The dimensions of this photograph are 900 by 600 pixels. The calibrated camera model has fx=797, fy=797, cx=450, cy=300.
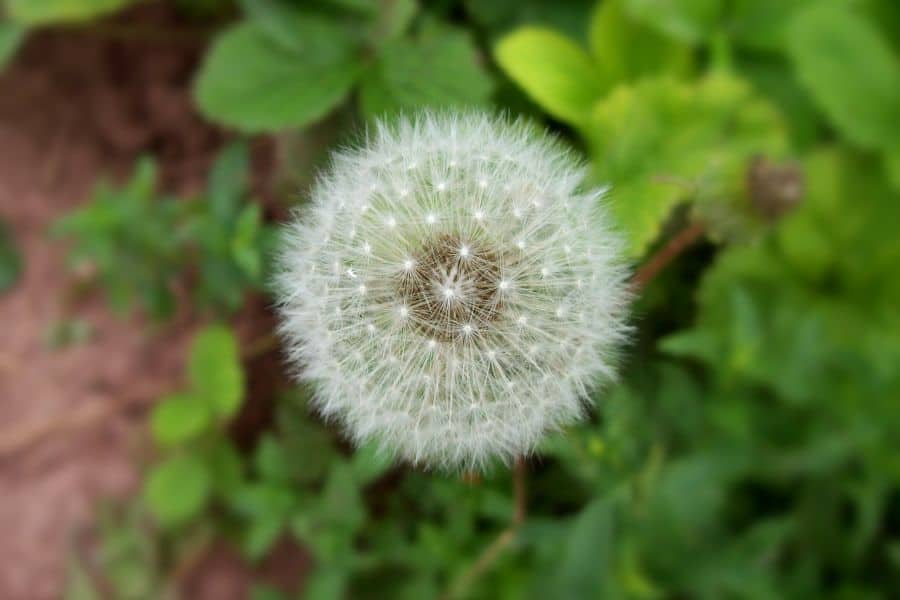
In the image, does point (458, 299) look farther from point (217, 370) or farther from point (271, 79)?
point (217, 370)

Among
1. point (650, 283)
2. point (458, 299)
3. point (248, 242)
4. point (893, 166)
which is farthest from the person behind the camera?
point (893, 166)

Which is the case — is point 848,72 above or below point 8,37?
above

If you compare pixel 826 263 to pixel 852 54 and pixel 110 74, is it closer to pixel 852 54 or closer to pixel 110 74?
pixel 852 54

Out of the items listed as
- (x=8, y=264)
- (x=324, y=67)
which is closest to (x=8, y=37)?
(x=8, y=264)

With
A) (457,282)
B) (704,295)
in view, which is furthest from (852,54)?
(457,282)

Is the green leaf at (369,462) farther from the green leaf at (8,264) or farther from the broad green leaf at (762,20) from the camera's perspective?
the broad green leaf at (762,20)

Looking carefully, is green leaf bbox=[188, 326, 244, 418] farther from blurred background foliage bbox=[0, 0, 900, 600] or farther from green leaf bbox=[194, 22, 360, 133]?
green leaf bbox=[194, 22, 360, 133]
